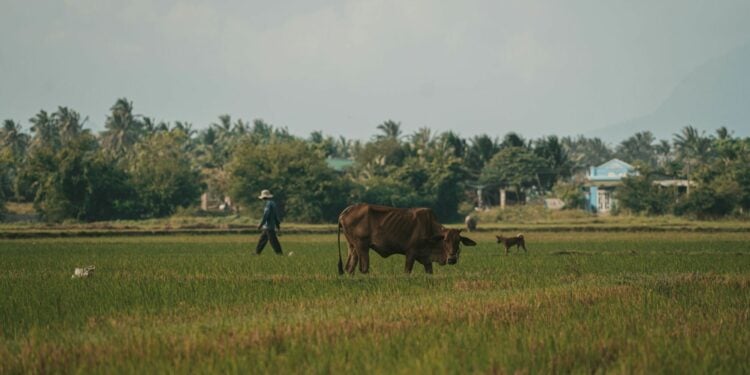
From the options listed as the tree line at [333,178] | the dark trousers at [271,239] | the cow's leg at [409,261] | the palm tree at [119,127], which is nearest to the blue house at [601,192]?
the tree line at [333,178]

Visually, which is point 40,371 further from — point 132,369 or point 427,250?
point 427,250

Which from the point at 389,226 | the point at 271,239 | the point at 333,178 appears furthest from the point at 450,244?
the point at 333,178

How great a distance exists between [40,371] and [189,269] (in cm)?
931

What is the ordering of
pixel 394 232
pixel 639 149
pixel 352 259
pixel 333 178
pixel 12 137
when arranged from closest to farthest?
pixel 394 232 → pixel 352 259 → pixel 333 178 → pixel 12 137 → pixel 639 149

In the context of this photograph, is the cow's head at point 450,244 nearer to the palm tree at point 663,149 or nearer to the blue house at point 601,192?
the blue house at point 601,192

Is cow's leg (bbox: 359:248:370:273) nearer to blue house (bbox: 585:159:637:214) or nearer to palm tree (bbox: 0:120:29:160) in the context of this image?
blue house (bbox: 585:159:637:214)

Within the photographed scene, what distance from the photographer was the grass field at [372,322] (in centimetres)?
661

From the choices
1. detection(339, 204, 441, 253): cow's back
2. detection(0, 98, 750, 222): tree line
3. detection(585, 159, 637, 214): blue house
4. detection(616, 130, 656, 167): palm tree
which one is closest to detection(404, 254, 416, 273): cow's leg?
detection(339, 204, 441, 253): cow's back

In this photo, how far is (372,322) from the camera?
27.7 ft

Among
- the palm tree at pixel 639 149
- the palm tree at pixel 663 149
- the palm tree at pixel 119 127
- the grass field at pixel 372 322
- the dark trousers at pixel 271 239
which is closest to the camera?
the grass field at pixel 372 322

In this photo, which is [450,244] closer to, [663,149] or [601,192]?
[601,192]

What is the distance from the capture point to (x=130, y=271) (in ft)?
50.1

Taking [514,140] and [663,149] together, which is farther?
[663,149]

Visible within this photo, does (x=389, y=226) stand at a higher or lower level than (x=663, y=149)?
lower
